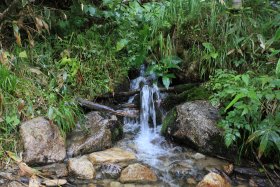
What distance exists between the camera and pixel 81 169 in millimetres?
3477


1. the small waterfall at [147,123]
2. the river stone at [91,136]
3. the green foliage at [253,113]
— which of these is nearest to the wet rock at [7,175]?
the river stone at [91,136]

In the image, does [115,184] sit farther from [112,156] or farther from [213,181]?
[213,181]

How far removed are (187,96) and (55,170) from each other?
6.79 ft

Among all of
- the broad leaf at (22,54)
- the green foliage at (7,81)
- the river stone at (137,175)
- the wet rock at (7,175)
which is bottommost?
the river stone at (137,175)

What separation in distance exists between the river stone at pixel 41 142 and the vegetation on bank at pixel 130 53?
0.13 m

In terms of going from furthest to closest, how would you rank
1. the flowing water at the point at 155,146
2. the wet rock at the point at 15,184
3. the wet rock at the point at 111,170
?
the flowing water at the point at 155,146, the wet rock at the point at 111,170, the wet rock at the point at 15,184

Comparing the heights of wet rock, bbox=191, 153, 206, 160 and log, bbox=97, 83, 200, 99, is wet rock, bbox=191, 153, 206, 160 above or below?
below

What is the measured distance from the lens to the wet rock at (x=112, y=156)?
148 inches

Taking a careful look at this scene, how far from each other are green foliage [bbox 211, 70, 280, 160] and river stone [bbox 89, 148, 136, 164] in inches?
44.9

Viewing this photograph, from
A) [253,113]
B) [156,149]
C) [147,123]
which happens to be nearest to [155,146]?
[156,149]

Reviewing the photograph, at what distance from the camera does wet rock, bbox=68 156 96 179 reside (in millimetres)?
3451

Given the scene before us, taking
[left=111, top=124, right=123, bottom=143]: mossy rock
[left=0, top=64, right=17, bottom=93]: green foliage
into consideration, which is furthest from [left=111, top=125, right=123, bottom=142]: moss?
[left=0, top=64, right=17, bottom=93]: green foliage

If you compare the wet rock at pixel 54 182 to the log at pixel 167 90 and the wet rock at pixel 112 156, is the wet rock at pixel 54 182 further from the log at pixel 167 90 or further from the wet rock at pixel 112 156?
the log at pixel 167 90

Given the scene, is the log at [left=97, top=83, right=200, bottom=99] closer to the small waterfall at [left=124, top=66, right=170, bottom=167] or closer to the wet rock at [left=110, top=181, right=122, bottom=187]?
the small waterfall at [left=124, top=66, right=170, bottom=167]
